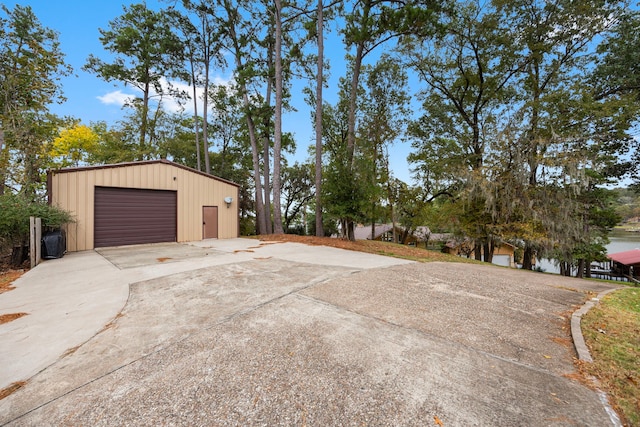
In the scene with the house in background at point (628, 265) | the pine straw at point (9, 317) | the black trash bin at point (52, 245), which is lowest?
the house in background at point (628, 265)

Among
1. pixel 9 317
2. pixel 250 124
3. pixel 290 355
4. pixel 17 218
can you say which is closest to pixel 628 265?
pixel 290 355

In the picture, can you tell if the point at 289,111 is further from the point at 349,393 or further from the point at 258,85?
the point at 349,393

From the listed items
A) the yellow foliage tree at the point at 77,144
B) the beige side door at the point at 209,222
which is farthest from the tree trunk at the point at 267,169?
the yellow foliage tree at the point at 77,144

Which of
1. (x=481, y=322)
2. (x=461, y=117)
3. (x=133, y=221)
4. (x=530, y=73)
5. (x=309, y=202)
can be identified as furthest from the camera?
(x=309, y=202)

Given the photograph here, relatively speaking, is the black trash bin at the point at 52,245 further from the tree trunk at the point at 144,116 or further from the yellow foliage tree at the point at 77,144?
the yellow foliage tree at the point at 77,144

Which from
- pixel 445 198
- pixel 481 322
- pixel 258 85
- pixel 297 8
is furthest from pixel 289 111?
pixel 481 322

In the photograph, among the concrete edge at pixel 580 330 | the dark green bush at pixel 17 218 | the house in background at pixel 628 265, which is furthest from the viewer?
the house in background at pixel 628 265

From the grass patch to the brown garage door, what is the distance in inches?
439

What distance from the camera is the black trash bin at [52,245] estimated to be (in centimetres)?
611

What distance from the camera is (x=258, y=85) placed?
14.0 m

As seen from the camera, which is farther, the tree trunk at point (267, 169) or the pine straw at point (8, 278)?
the tree trunk at point (267, 169)

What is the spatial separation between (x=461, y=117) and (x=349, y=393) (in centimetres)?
1579

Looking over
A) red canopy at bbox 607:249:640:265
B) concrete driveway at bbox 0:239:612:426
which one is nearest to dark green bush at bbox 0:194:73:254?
concrete driveway at bbox 0:239:612:426

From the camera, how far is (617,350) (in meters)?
2.15
